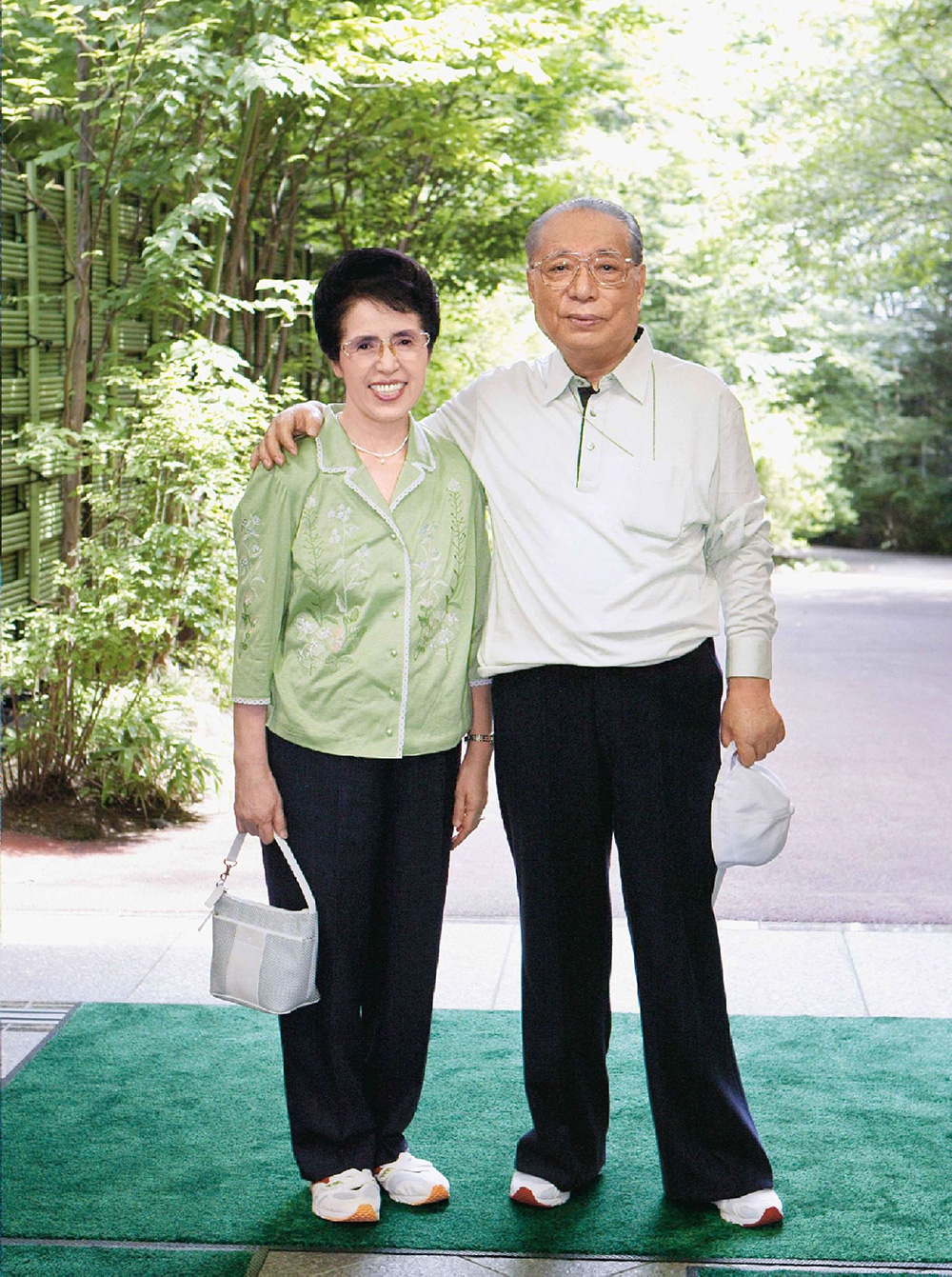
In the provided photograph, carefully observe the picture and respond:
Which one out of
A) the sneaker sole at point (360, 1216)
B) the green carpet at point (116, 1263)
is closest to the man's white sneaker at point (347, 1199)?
the sneaker sole at point (360, 1216)

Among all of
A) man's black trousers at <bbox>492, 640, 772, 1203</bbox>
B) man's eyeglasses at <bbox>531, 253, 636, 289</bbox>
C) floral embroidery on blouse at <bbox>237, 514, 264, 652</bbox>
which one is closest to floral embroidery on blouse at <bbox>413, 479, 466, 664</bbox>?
man's black trousers at <bbox>492, 640, 772, 1203</bbox>

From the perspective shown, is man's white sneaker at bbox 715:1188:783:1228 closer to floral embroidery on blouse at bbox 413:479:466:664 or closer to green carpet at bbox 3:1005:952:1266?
green carpet at bbox 3:1005:952:1266

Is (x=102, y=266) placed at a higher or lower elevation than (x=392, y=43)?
lower

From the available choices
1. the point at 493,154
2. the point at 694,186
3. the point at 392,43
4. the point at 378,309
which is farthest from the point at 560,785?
the point at 694,186

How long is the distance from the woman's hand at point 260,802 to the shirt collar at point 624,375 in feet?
2.47

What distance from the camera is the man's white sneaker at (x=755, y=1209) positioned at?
109 inches

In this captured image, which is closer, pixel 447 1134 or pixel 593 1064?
pixel 593 1064

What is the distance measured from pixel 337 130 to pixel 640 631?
7.81 meters

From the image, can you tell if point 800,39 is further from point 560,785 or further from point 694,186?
point 560,785

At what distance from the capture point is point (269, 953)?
2.60 meters

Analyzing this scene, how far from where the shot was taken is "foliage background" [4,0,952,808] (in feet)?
19.3

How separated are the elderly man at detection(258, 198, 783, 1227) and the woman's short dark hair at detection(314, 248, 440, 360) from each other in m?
0.15

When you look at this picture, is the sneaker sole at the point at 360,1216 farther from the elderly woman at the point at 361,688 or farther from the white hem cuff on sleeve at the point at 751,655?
the white hem cuff on sleeve at the point at 751,655

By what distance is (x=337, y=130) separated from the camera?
9.75 m
